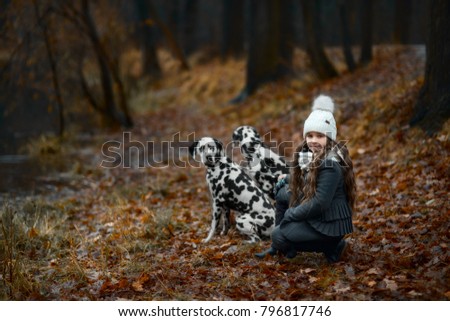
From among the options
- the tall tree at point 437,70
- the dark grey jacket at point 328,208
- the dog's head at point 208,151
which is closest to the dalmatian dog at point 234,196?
the dog's head at point 208,151

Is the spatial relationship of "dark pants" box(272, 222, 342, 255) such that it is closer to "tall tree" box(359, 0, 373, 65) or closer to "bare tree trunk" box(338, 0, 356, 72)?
"bare tree trunk" box(338, 0, 356, 72)

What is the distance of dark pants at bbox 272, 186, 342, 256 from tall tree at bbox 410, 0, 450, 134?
4.78m

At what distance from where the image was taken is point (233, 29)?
30.7m

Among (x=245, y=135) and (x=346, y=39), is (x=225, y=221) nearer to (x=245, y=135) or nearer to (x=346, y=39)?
(x=245, y=135)

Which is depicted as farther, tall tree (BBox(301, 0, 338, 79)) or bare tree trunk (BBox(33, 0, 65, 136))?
tall tree (BBox(301, 0, 338, 79))

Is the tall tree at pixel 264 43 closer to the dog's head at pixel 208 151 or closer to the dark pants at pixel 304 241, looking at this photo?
the dog's head at pixel 208 151

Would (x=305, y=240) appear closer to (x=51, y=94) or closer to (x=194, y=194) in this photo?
(x=194, y=194)

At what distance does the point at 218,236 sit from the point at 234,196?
27.5 inches

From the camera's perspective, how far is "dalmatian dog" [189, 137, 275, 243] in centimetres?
744

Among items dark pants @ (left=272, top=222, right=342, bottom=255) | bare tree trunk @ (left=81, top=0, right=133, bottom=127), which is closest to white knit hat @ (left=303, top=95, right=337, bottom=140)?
dark pants @ (left=272, top=222, right=342, bottom=255)

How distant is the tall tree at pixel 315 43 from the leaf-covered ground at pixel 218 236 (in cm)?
228

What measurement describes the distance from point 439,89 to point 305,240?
5.37 m
